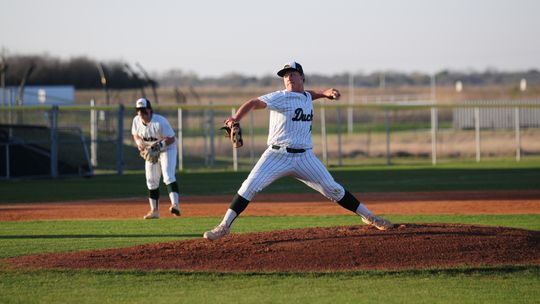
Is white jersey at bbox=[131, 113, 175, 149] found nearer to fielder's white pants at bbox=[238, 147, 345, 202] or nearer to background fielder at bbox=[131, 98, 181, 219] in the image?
background fielder at bbox=[131, 98, 181, 219]

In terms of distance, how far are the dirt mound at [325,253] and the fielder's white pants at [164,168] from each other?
15.7 feet

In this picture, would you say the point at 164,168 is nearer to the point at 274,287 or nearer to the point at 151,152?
the point at 151,152

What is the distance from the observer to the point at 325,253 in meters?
9.30

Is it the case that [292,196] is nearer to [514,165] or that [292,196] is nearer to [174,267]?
[174,267]

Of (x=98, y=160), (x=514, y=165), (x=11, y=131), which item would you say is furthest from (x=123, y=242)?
(x=514, y=165)

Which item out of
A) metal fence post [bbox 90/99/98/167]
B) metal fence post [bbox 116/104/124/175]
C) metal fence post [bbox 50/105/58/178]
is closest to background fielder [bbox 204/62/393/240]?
metal fence post [bbox 50/105/58/178]

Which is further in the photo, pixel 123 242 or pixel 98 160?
pixel 98 160

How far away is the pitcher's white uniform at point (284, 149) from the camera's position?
383 inches

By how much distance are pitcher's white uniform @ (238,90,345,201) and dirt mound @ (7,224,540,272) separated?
2.06 feet

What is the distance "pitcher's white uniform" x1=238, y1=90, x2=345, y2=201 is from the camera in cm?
973

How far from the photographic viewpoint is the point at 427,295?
7.89m

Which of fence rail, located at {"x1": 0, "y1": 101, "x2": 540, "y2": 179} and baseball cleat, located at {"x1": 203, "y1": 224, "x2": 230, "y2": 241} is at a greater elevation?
fence rail, located at {"x1": 0, "y1": 101, "x2": 540, "y2": 179}

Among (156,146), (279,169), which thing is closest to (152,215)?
(156,146)

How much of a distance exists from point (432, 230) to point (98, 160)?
2202cm
